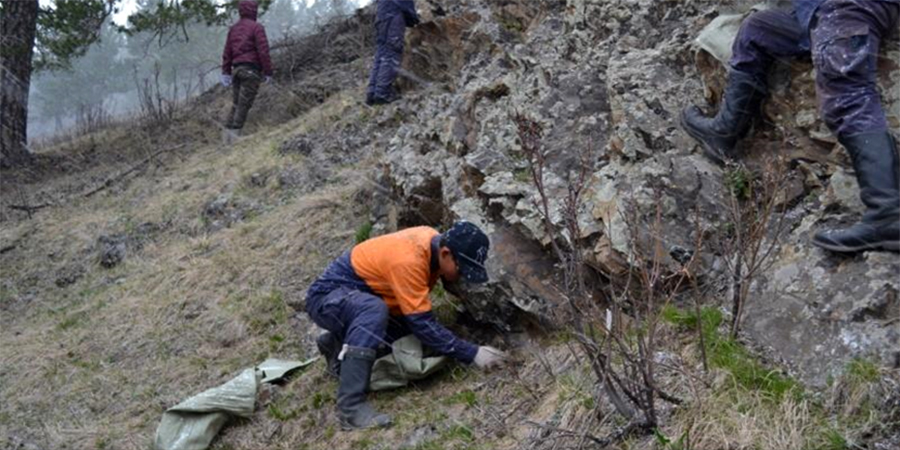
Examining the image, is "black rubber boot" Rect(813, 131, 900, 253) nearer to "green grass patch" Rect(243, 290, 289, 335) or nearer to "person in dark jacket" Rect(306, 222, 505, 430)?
"person in dark jacket" Rect(306, 222, 505, 430)

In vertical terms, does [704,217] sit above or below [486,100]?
below

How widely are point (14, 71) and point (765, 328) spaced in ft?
37.9

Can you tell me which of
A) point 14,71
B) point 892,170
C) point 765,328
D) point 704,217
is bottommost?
point 765,328

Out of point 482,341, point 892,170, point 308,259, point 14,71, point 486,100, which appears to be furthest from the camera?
point 14,71

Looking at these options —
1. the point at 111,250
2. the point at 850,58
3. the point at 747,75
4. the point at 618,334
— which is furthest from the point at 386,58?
the point at 618,334

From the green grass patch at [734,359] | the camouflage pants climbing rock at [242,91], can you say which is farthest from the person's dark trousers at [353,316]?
the camouflage pants climbing rock at [242,91]

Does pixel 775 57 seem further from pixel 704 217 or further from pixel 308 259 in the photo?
pixel 308 259

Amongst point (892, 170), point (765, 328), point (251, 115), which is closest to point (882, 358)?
point (765, 328)

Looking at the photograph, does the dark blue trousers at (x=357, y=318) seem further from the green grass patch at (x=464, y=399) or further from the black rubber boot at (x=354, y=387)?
the green grass patch at (x=464, y=399)

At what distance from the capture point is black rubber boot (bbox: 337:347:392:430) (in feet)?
14.7

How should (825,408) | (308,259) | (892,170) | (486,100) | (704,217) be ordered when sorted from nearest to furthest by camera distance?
(825,408)
(892,170)
(704,217)
(486,100)
(308,259)

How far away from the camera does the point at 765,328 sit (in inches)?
145

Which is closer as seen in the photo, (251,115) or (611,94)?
(611,94)

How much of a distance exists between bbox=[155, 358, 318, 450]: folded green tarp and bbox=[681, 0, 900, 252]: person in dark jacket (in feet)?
10.5
